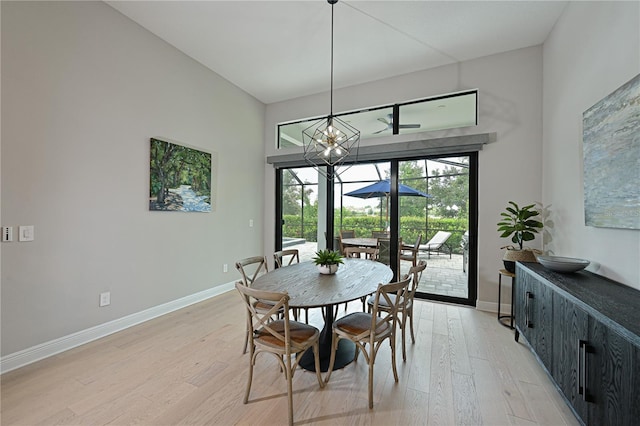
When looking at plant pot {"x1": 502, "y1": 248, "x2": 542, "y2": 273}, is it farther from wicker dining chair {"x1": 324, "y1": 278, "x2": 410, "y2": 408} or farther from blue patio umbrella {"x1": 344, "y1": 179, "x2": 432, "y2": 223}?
wicker dining chair {"x1": 324, "y1": 278, "x2": 410, "y2": 408}

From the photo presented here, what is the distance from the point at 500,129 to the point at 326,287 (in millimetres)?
3126

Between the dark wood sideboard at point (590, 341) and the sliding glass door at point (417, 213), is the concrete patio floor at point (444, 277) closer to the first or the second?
the sliding glass door at point (417, 213)

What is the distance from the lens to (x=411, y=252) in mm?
4035

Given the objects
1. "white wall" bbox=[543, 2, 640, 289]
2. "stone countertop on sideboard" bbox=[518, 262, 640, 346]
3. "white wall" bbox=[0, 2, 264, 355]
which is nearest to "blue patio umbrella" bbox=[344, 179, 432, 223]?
"white wall" bbox=[543, 2, 640, 289]

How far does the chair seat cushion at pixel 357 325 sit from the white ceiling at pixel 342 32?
2.97 meters

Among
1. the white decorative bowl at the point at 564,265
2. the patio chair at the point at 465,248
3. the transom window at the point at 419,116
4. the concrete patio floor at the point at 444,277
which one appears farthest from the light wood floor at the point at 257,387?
the transom window at the point at 419,116

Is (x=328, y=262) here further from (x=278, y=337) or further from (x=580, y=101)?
(x=580, y=101)

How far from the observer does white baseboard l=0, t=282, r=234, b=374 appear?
2.15 m

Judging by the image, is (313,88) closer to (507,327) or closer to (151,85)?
(151,85)

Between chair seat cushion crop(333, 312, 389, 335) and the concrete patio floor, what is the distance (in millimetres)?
2203

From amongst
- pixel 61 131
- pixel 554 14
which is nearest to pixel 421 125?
pixel 554 14

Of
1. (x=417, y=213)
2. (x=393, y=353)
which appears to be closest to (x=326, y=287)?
(x=393, y=353)

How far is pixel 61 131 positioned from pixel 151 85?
1137mm

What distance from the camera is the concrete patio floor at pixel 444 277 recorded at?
3.77 meters
